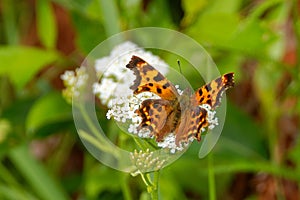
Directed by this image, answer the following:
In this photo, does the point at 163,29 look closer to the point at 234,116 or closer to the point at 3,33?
the point at 234,116

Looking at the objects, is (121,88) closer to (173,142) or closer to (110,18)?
(173,142)

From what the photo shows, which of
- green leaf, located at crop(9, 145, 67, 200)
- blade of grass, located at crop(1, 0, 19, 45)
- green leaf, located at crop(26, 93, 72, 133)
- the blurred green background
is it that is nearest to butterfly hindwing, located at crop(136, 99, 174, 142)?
the blurred green background

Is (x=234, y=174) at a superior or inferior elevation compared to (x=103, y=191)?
superior

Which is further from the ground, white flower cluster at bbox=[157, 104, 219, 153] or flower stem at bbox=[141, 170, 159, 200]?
white flower cluster at bbox=[157, 104, 219, 153]

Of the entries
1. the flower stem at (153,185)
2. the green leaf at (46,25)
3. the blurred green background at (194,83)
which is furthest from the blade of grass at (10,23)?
the flower stem at (153,185)

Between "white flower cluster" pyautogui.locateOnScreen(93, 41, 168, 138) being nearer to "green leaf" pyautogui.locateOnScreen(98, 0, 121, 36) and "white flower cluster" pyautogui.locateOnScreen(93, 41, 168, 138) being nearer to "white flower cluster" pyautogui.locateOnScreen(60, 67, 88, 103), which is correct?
"white flower cluster" pyautogui.locateOnScreen(60, 67, 88, 103)

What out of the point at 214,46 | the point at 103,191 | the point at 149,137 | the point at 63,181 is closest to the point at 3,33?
the point at 63,181

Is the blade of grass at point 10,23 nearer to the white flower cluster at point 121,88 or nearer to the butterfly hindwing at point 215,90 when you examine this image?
the white flower cluster at point 121,88
